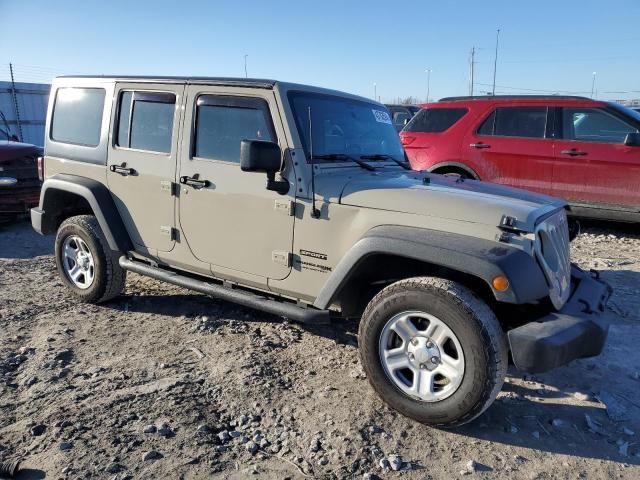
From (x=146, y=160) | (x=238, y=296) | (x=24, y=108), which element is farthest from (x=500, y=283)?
(x=24, y=108)

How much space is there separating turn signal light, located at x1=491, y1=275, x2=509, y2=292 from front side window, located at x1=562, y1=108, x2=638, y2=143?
5270 millimetres

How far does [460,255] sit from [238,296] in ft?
5.55

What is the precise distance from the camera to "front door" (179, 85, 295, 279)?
3.48 metres

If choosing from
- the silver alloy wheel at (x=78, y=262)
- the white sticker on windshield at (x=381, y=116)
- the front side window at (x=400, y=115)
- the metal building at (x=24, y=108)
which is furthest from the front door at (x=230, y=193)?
the metal building at (x=24, y=108)

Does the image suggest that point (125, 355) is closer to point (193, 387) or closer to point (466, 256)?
point (193, 387)

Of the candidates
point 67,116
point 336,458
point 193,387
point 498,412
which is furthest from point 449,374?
point 67,116

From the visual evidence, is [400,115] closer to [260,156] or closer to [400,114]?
[400,114]

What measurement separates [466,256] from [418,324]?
54cm

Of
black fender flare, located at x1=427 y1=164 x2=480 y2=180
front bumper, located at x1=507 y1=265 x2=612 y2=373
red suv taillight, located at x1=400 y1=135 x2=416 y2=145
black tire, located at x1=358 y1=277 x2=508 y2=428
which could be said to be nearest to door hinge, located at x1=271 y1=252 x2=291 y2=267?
black tire, located at x1=358 y1=277 x2=508 y2=428

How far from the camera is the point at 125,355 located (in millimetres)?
3736

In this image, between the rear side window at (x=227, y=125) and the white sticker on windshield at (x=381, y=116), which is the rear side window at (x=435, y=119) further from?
the rear side window at (x=227, y=125)

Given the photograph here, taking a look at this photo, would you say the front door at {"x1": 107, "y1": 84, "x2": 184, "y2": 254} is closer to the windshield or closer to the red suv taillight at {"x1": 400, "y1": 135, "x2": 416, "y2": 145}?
the windshield

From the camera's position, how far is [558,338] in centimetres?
259

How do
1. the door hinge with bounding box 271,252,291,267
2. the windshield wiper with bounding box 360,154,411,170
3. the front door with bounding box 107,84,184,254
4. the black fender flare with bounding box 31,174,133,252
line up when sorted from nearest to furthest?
the door hinge with bounding box 271,252,291,267, the windshield wiper with bounding box 360,154,411,170, the front door with bounding box 107,84,184,254, the black fender flare with bounding box 31,174,133,252
